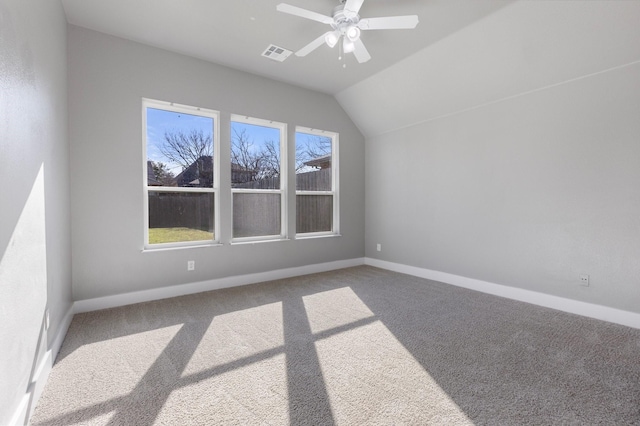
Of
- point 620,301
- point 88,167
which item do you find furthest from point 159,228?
point 620,301

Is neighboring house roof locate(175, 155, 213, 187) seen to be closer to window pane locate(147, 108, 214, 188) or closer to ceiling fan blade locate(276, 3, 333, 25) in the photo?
→ window pane locate(147, 108, 214, 188)

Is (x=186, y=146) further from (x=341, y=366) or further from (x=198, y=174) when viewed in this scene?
(x=341, y=366)

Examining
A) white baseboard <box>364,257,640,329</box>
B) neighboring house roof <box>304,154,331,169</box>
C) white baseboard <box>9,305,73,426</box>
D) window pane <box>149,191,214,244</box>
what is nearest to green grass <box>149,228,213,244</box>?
window pane <box>149,191,214,244</box>

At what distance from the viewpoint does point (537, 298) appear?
3242mm

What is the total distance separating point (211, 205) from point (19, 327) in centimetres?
252

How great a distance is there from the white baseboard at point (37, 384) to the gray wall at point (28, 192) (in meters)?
0.03

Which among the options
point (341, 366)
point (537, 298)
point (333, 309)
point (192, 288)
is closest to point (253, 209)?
point (192, 288)

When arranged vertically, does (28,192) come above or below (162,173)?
below

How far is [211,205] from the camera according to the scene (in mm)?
3873

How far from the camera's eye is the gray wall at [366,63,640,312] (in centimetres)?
271

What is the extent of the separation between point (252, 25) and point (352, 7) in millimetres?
1179

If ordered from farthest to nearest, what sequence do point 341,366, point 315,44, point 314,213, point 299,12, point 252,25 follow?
1. point 314,213
2. point 252,25
3. point 315,44
4. point 299,12
5. point 341,366

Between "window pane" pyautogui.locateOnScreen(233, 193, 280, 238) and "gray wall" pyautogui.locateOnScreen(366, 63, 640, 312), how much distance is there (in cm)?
205

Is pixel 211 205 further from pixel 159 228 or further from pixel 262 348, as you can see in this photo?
pixel 262 348
